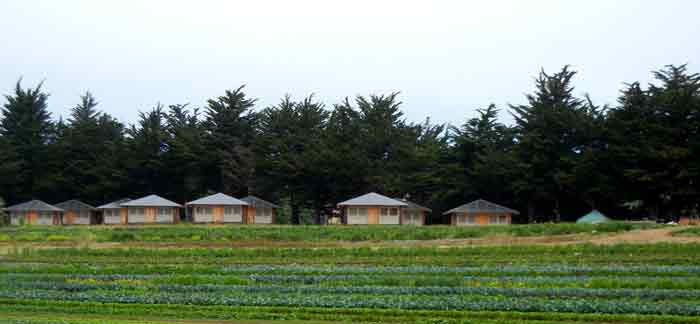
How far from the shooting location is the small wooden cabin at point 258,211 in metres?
65.2

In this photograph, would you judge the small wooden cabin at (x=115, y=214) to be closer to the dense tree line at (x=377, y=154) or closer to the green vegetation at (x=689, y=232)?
the dense tree line at (x=377, y=154)

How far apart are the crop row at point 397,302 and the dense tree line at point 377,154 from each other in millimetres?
32756

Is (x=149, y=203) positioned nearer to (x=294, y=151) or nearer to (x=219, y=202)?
(x=219, y=202)

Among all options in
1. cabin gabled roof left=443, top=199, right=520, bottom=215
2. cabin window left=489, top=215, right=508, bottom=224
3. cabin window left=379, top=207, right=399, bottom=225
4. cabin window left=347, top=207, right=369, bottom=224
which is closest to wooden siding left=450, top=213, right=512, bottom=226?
cabin window left=489, top=215, right=508, bottom=224

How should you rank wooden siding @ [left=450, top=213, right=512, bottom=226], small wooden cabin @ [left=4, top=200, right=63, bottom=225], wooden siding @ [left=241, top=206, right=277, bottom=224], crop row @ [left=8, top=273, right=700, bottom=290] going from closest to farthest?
crop row @ [left=8, top=273, right=700, bottom=290] < wooden siding @ [left=450, top=213, right=512, bottom=226] < wooden siding @ [left=241, top=206, right=277, bottom=224] < small wooden cabin @ [left=4, top=200, right=63, bottom=225]

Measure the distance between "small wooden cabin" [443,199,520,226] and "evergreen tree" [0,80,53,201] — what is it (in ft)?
129

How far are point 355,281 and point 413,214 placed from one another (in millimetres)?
38868

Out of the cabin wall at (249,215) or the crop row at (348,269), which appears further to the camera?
the cabin wall at (249,215)

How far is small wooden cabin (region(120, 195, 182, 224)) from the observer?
63.4 m

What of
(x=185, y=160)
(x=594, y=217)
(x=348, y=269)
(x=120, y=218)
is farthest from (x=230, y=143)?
(x=348, y=269)

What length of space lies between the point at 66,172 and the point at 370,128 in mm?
29854

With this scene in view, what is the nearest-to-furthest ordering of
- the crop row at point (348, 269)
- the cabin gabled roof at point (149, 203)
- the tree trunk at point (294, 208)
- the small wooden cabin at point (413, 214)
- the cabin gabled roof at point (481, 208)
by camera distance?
the crop row at point (348, 269)
the cabin gabled roof at point (481, 208)
the cabin gabled roof at point (149, 203)
the small wooden cabin at point (413, 214)
the tree trunk at point (294, 208)

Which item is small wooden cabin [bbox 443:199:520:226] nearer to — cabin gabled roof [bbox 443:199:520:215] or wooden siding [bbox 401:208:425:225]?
cabin gabled roof [bbox 443:199:520:215]

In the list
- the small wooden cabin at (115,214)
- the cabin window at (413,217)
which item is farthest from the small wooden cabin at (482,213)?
the small wooden cabin at (115,214)
